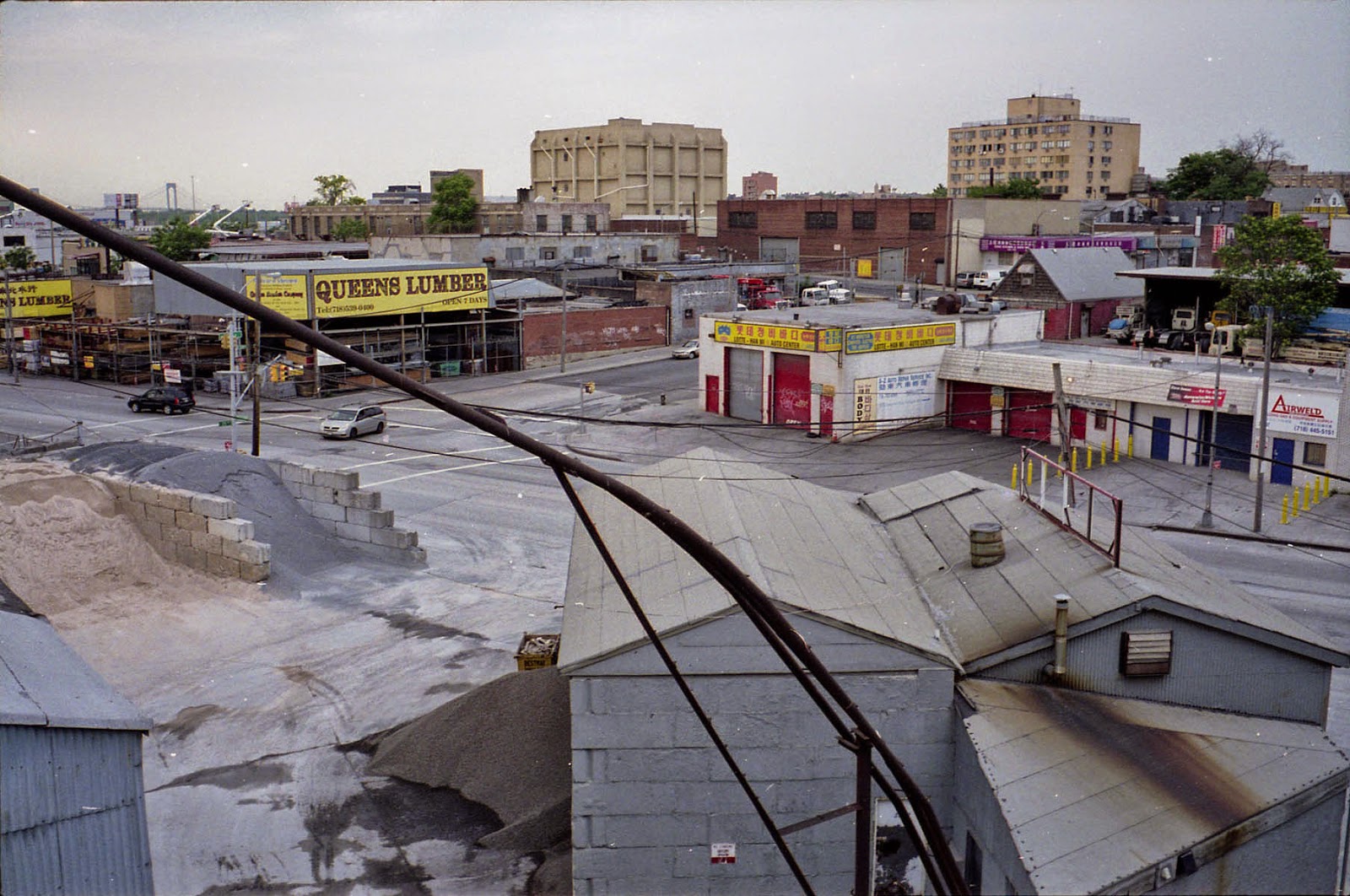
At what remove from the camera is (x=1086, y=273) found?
61344 millimetres

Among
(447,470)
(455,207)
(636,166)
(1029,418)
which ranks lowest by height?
(447,470)

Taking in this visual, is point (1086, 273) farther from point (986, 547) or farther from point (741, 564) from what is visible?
point (741, 564)

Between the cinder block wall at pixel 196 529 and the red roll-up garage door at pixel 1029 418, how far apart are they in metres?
26.2

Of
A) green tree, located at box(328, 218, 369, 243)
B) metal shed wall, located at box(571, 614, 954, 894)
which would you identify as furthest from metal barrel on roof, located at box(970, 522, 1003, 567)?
green tree, located at box(328, 218, 369, 243)

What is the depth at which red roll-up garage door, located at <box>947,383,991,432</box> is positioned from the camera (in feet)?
137

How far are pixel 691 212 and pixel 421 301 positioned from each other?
73.2 m

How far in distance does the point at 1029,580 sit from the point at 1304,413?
75.9 ft

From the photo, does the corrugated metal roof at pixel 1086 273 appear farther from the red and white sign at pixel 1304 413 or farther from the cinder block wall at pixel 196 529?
the cinder block wall at pixel 196 529

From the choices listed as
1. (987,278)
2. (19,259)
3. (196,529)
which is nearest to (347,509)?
(196,529)

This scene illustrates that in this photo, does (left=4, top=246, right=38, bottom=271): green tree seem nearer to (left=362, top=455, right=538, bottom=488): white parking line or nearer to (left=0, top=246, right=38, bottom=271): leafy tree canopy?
(left=0, top=246, right=38, bottom=271): leafy tree canopy

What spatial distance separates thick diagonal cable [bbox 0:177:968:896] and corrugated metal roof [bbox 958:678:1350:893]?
5598 mm

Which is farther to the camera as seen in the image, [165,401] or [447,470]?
[165,401]

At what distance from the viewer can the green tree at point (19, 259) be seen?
79062 mm

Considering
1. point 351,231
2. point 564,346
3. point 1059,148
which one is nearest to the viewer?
point 564,346
